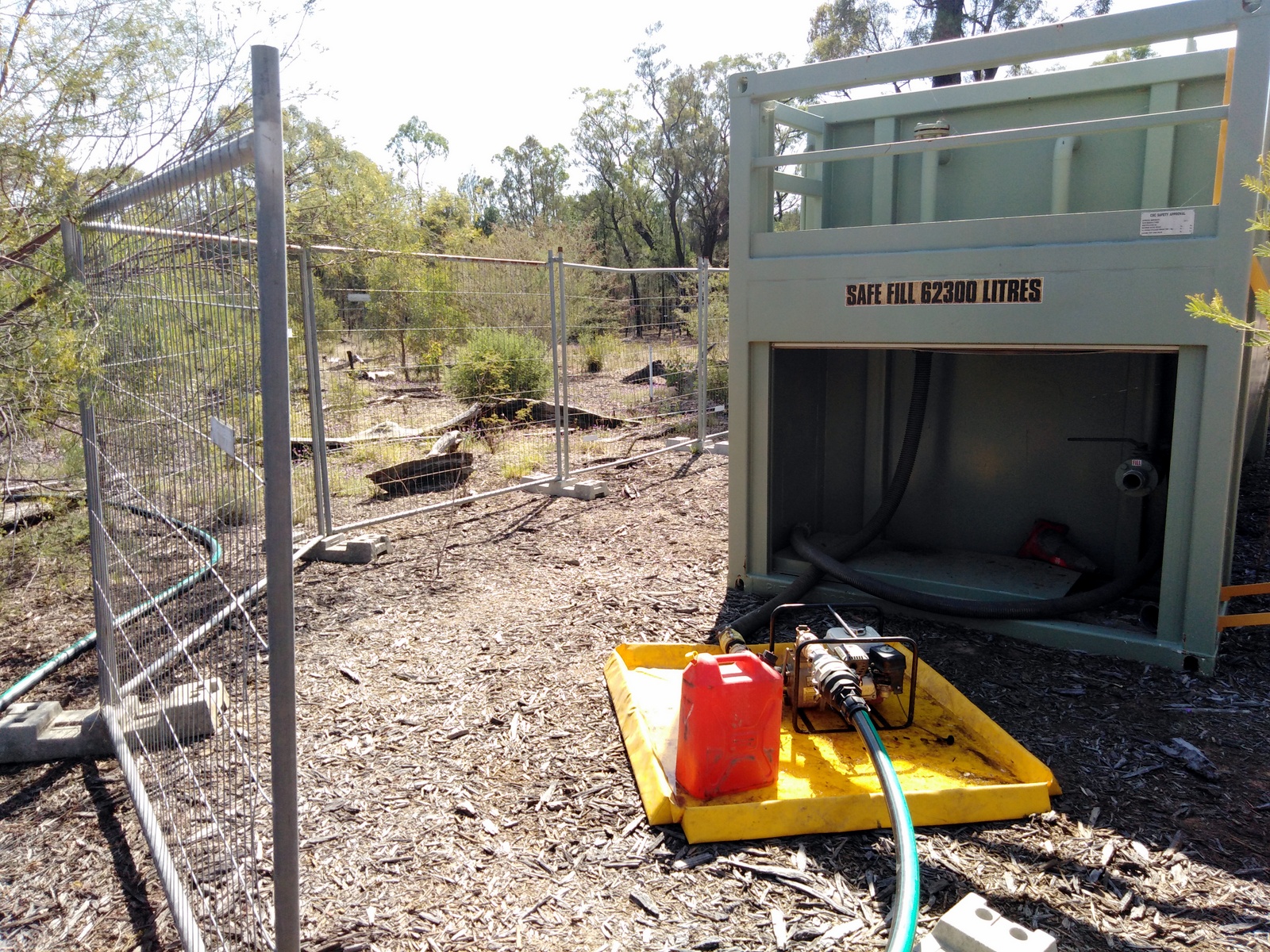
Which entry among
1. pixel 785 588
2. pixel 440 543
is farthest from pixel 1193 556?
pixel 440 543

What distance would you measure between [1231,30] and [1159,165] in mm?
861

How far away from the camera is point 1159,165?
447 centimetres

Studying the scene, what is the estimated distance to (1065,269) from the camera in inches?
159

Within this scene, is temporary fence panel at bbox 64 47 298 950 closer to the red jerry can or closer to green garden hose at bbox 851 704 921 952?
the red jerry can

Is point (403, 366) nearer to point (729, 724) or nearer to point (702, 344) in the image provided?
point (702, 344)

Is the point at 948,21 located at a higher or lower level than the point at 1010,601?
higher

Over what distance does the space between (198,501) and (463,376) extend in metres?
7.79

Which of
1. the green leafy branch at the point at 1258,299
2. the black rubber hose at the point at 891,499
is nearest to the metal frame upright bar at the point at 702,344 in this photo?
the black rubber hose at the point at 891,499

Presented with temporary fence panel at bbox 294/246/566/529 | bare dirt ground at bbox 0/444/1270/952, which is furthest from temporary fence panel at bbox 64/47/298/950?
temporary fence panel at bbox 294/246/566/529

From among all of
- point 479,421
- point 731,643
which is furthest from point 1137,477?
point 479,421

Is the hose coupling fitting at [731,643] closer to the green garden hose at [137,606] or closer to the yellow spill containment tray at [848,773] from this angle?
the yellow spill containment tray at [848,773]

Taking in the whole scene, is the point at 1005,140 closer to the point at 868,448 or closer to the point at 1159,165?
the point at 1159,165

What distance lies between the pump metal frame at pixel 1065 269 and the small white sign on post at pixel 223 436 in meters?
3.34

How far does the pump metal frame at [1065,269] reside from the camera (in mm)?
3717
